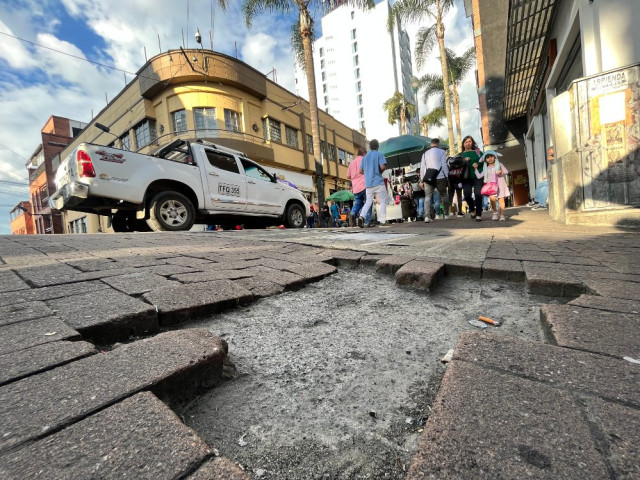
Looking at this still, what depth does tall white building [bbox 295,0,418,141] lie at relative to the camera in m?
58.0

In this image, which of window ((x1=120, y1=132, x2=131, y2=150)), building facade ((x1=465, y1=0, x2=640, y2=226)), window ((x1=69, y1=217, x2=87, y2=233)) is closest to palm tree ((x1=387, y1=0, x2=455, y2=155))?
building facade ((x1=465, y1=0, x2=640, y2=226))

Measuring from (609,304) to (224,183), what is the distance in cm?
660

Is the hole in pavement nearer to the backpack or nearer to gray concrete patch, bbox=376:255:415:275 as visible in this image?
gray concrete patch, bbox=376:255:415:275

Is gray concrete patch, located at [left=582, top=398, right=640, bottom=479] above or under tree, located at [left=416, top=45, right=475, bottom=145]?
under

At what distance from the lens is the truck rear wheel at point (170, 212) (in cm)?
594

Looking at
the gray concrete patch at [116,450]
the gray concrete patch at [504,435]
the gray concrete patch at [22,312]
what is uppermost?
the gray concrete patch at [22,312]

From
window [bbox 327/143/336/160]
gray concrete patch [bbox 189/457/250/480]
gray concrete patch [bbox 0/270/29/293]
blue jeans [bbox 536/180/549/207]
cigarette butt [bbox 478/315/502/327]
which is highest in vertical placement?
window [bbox 327/143/336/160]

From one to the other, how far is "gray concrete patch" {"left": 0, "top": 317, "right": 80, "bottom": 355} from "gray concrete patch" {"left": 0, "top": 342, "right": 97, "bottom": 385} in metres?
0.05

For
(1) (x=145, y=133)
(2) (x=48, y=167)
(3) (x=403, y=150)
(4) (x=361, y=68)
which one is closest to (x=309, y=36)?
(3) (x=403, y=150)

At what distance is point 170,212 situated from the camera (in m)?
6.20

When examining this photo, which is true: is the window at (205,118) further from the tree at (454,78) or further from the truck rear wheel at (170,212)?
the tree at (454,78)

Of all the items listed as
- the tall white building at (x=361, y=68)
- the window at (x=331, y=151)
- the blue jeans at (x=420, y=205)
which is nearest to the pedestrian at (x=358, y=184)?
the blue jeans at (x=420, y=205)

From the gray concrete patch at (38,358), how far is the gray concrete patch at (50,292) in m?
0.68

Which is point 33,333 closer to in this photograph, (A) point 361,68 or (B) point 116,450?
(B) point 116,450
